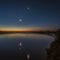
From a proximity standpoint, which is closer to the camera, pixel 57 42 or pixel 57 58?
pixel 57 58

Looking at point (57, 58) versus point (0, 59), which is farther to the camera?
point (0, 59)

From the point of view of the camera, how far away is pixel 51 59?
65.5 metres

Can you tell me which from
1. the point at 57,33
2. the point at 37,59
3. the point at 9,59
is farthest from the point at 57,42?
the point at 9,59

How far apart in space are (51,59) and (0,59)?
4929 centimetres

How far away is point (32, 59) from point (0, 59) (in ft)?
59.3

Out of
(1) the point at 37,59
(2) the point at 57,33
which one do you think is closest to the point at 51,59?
(1) the point at 37,59

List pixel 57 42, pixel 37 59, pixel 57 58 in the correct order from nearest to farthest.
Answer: pixel 57 58, pixel 37 59, pixel 57 42

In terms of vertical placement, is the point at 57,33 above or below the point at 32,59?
above

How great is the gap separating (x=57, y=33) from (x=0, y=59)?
40093mm

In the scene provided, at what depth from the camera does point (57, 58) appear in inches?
2566

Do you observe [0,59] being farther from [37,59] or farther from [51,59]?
[51,59]

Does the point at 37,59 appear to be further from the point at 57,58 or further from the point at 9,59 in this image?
the point at 57,58

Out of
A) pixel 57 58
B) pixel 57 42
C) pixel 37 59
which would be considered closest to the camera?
pixel 57 58

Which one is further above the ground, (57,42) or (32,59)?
(57,42)
